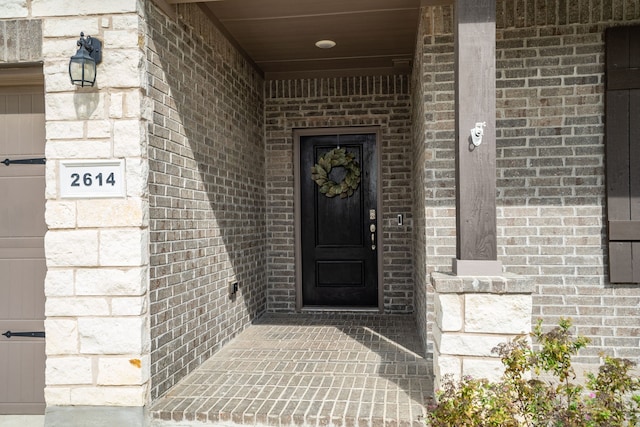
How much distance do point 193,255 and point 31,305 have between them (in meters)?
1.09

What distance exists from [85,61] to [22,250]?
51.9 inches

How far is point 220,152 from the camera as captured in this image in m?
4.40

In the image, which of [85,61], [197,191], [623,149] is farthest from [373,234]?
[85,61]

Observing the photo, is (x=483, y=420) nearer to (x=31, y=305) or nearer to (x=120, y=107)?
(x=120, y=107)

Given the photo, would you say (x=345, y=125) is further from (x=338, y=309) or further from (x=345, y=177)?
(x=338, y=309)

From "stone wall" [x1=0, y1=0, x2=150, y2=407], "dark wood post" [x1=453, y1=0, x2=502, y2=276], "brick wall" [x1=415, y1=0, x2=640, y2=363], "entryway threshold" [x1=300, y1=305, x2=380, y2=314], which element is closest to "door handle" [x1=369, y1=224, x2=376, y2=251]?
"entryway threshold" [x1=300, y1=305, x2=380, y2=314]

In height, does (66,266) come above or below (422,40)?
below

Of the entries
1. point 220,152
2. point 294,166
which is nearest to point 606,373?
point 220,152

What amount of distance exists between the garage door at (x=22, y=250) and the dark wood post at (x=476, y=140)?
2.63 m

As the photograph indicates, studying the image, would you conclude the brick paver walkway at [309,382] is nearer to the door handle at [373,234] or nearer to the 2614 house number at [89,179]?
the door handle at [373,234]

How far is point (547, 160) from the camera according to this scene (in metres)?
3.79

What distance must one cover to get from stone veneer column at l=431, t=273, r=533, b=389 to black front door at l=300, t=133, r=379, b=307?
306 centimetres

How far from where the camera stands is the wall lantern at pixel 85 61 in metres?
2.87

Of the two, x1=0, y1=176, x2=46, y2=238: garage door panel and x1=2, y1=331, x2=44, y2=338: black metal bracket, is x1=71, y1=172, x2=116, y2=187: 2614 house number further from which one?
x1=2, y1=331, x2=44, y2=338: black metal bracket
